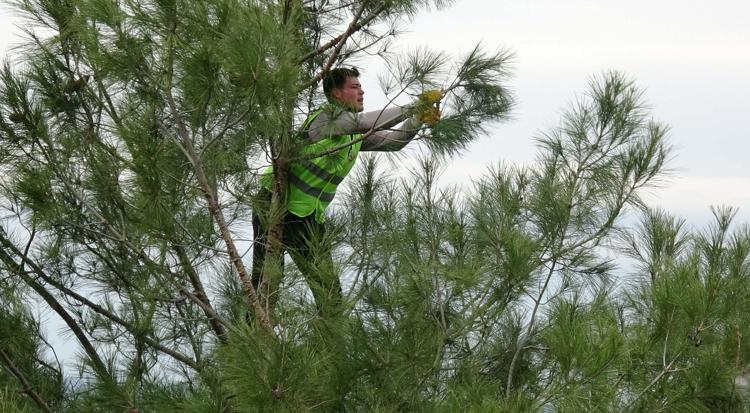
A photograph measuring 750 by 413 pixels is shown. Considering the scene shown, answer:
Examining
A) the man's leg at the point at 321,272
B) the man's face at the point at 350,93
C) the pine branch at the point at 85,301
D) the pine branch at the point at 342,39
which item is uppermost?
the pine branch at the point at 342,39

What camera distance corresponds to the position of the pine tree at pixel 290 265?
2.56 meters

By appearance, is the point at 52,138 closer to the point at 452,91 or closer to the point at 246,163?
the point at 246,163

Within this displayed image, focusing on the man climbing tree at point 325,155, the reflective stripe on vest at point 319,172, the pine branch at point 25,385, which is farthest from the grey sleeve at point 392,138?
the pine branch at point 25,385

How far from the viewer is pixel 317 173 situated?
319 centimetres

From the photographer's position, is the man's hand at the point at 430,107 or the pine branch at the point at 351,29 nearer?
the man's hand at the point at 430,107

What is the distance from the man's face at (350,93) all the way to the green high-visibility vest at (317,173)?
0.30 feet

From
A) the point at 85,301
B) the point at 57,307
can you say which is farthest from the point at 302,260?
the point at 57,307

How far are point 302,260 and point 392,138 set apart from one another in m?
0.47

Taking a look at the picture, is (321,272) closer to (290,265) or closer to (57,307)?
(290,265)

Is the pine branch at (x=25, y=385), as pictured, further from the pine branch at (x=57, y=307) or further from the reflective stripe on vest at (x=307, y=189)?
the reflective stripe on vest at (x=307, y=189)

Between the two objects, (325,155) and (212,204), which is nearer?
(212,204)

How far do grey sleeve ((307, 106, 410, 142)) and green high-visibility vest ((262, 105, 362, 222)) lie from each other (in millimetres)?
19

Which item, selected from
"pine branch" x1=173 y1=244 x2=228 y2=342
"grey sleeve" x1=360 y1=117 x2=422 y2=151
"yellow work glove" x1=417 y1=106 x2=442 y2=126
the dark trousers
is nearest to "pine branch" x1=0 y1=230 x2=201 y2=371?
"pine branch" x1=173 y1=244 x2=228 y2=342

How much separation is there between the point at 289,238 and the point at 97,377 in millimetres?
682
